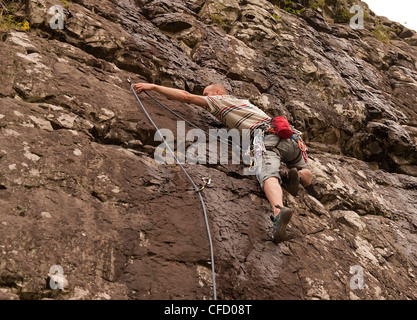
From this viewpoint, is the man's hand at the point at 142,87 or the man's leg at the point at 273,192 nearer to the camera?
the man's leg at the point at 273,192

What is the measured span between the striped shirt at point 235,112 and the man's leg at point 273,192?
1108mm

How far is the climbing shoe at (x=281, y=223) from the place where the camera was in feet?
12.9

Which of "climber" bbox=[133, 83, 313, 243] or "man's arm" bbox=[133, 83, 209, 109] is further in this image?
"man's arm" bbox=[133, 83, 209, 109]

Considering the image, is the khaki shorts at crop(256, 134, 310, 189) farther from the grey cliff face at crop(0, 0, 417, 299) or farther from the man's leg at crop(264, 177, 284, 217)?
the grey cliff face at crop(0, 0, 417, 299)

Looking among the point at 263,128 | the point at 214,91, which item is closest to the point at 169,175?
the point at 263,128

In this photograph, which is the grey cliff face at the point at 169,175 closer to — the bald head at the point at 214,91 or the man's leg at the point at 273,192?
the man's leg at the point at 273,192

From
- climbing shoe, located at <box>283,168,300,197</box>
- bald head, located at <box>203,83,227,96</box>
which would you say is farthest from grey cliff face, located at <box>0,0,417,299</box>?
bald head, located at <box>203,83,227,96</box>

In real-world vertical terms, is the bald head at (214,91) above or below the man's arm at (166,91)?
above

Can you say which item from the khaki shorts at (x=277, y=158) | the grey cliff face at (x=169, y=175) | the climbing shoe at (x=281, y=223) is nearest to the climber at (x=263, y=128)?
the khaki shorts at (x=277, y=158)

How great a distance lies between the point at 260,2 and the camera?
9.59 meters

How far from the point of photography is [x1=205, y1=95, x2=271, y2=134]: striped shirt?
5.41 meters

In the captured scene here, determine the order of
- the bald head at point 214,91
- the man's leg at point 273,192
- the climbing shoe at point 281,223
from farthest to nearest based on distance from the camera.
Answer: the bald head at point 214,91 < the man's leg at point 273,192 < the climbing shoe at point 281,223

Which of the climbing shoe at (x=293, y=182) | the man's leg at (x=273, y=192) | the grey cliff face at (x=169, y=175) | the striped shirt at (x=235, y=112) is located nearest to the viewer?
the grey cliff face at (x=169, y=175)
